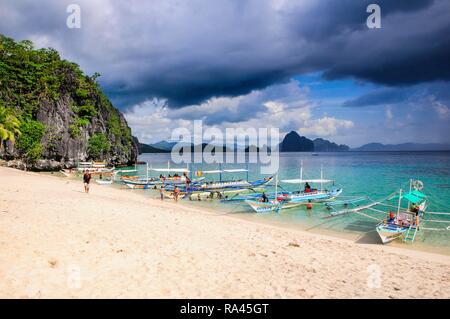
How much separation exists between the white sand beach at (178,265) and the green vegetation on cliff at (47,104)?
196ft

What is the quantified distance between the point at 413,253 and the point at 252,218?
12573 millimetres

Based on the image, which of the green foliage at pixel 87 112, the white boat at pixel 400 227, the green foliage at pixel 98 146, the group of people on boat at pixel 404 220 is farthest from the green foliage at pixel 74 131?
the group of people on boat at pixel 404 220

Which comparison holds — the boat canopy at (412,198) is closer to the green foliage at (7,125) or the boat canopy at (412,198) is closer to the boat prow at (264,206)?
the boat prow at (264,206)

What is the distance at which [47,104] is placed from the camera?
69812mm

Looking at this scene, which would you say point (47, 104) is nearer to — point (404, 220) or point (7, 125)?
point (7, 125)

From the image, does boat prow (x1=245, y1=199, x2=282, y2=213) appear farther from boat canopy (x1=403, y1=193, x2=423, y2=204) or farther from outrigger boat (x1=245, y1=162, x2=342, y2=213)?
boat canopy (x1=403, y1=193, x2=423, y2=204)

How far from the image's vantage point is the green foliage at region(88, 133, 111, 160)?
8106 centimetres

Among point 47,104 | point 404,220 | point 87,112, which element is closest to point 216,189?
point 404,220

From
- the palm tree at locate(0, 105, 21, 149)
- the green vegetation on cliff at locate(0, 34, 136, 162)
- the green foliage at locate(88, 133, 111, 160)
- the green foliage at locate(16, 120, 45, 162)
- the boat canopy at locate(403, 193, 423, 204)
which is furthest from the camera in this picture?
the green foliage at locate(88, 133, 111, 160)

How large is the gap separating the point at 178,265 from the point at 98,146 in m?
83.1

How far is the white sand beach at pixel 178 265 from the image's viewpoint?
6895mm

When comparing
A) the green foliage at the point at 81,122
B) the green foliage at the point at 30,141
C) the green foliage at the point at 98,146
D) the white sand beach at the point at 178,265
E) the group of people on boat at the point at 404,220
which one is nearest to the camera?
the white sand beach at the point at 178,265

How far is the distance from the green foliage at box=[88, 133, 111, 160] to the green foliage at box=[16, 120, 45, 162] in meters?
16.0

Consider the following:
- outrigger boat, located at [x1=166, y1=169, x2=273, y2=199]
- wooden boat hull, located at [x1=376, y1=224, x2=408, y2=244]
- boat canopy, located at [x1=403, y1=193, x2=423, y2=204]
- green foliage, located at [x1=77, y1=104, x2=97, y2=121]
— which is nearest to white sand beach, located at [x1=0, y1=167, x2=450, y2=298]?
wooden boat hull, located at [x1=376, y1=224, x2=408, y2=244]
